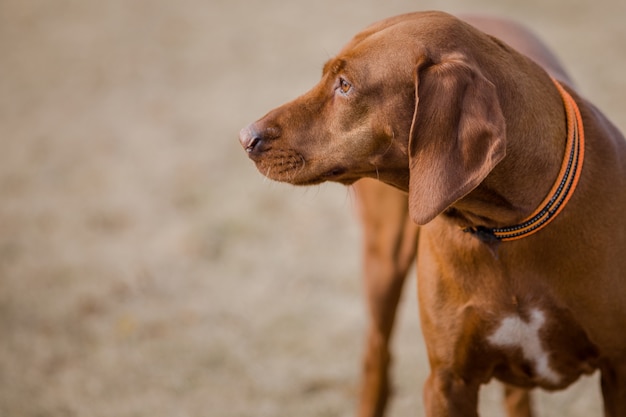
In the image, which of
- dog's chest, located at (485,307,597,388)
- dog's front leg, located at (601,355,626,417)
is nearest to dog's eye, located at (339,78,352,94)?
dog's chest, located at (485,307,597,388)

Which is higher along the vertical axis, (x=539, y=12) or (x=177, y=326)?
(x=539, y=12)

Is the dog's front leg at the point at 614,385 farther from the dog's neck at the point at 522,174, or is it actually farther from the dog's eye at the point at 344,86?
the dog's eye at the point at 344,86

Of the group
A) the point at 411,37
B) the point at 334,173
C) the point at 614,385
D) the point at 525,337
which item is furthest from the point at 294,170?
the point at 614,385

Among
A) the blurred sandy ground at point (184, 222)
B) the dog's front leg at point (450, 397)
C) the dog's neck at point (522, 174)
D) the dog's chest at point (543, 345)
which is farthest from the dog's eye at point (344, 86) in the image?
Answer: the blurred sandy ground at point (184, 222)

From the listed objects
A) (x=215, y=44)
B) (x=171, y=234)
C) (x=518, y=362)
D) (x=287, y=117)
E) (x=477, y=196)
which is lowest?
(x=518, y=362)

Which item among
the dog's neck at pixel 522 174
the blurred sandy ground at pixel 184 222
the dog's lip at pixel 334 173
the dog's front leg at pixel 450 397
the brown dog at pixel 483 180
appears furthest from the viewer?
the blurred sandy ground at pixel 184 222

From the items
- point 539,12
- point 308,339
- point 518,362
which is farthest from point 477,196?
point 539,12

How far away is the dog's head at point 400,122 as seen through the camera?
8.01ft

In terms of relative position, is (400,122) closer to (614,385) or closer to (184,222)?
(614,385)

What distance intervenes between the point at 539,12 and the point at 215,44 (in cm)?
364

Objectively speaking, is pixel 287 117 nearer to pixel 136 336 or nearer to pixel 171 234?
pixel 136 336

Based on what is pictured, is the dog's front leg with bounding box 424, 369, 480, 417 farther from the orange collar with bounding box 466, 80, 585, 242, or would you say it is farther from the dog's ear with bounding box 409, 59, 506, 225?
the dog's ear with bounding box 409, 59, 506, 225

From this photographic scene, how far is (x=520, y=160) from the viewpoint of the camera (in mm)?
2648

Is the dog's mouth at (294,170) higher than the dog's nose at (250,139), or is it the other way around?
the dog's nose at (250,139)
